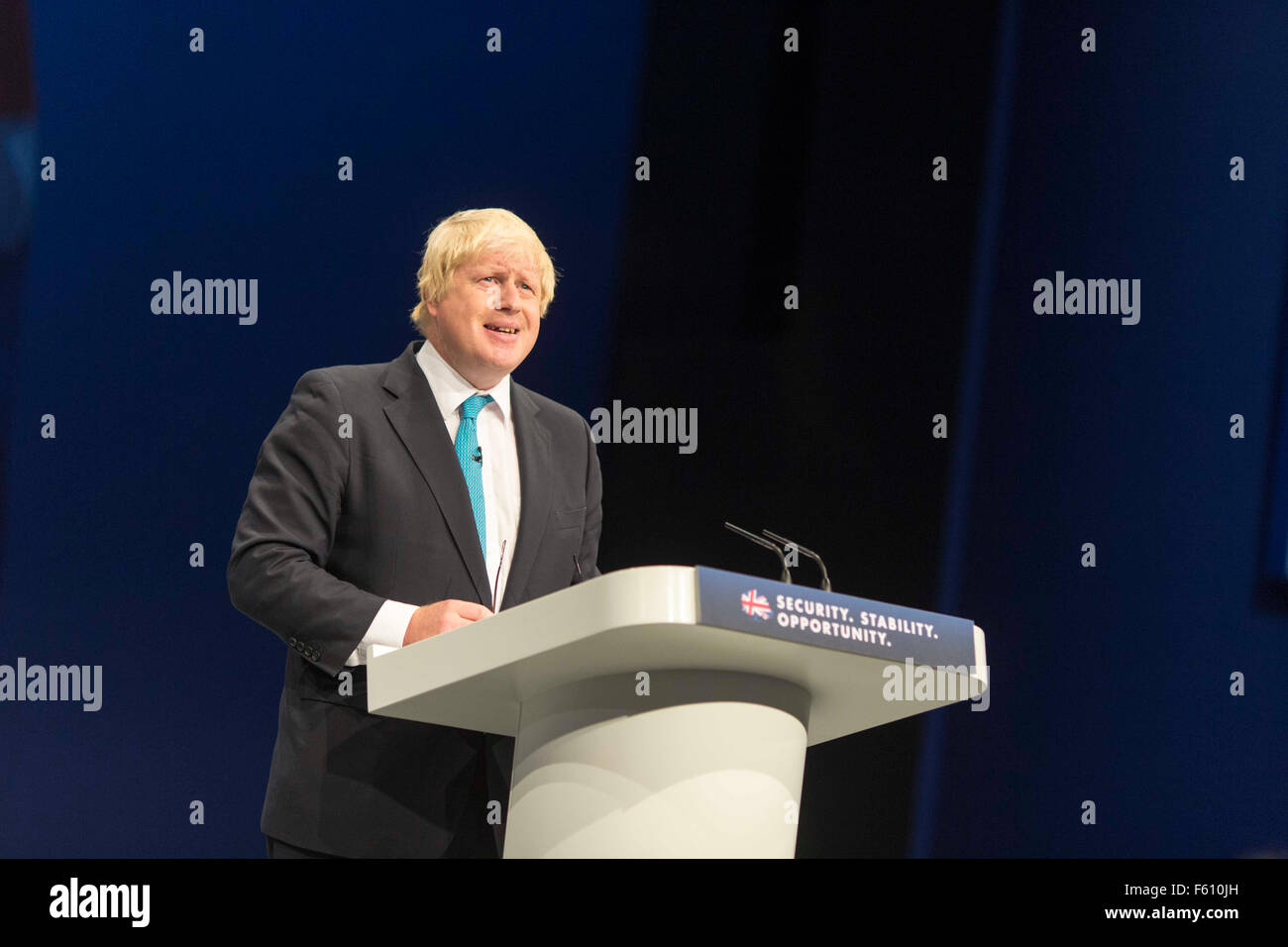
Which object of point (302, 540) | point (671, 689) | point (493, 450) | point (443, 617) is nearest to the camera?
point (671, 689)

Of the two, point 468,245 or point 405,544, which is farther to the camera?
point 468,245

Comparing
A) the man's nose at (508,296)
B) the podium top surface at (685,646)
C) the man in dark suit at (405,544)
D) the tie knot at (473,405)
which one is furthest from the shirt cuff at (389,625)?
the man's nose at (508,296)

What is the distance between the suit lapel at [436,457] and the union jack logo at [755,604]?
0.78 m

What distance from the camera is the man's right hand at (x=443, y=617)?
178cm

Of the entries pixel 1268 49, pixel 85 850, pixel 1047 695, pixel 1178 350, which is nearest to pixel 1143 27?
pixel 1268 49

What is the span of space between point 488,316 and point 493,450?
25 cm

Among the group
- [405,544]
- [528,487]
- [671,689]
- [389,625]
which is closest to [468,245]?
[528,487]

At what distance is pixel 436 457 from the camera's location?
2207 mm

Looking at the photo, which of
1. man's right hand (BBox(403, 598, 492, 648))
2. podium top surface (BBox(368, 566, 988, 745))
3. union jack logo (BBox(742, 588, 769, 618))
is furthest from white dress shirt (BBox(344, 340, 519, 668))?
union jack logo (BBox(742, 588, 769, 618))

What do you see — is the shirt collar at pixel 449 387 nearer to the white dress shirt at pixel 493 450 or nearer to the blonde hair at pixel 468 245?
the white dress shirt at pixel 493 450

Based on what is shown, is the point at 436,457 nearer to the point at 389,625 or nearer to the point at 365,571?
the point at 365,571

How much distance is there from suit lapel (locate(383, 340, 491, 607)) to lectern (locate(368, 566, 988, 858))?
0.48m

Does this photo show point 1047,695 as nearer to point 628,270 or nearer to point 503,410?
point 628,270
